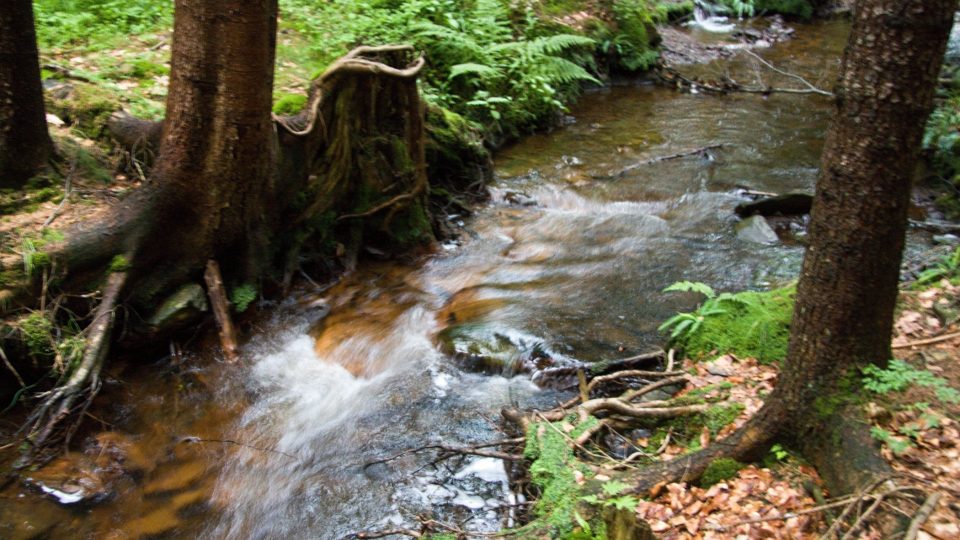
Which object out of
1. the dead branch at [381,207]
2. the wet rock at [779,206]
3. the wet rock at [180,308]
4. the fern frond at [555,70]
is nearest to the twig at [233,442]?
the wet rock at [180,308]

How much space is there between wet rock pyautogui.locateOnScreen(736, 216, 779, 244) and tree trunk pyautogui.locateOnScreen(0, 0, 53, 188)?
7313mm

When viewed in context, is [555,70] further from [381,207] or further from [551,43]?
[381,207]

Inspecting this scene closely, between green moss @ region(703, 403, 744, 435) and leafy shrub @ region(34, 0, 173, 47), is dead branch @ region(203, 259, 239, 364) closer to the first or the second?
green moss @ region(703, 403, 744, 435)

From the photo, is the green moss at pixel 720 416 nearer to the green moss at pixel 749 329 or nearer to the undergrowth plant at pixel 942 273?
the green moss at pixel 749 329

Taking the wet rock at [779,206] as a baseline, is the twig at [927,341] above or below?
above

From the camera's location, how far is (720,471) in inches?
131

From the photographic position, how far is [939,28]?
2514 mm

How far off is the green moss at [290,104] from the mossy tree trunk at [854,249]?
526cm

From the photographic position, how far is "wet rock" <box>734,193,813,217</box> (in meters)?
8.31

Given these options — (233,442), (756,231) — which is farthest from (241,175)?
(756,231)

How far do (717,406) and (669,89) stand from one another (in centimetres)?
1221

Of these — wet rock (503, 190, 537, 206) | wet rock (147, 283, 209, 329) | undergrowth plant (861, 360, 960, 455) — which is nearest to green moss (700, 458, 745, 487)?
undergrowth plant (861, 360, 960, 455)

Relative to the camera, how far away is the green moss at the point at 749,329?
4609mm

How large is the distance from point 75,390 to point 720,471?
430 cm
